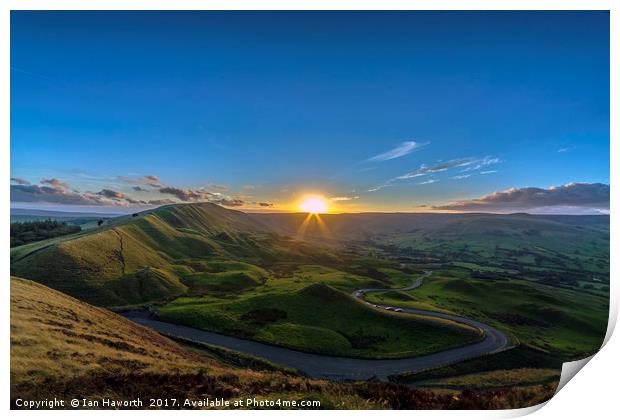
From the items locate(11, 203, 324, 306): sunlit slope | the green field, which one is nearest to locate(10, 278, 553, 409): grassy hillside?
the green field

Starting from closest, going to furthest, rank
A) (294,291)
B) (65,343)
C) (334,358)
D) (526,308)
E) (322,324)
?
1. (65,343)
2. (334,358)
3. (322,324)
4. (294,291)
5. (526,308)

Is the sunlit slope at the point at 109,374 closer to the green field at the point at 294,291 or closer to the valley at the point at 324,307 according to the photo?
the valley at the point at 324,307

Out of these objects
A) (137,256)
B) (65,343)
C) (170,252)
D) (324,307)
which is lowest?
(324,307)

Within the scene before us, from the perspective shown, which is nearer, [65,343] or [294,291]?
[65,343]

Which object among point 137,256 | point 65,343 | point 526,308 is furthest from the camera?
point 137,256

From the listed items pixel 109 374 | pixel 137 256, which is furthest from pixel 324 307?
pixel 137 256

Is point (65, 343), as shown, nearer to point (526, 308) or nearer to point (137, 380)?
point (137, 380)

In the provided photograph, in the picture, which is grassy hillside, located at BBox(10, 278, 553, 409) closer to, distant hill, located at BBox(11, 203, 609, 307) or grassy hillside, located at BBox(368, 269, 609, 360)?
distant hill, located at BBox(11, 203, 609, 307)
